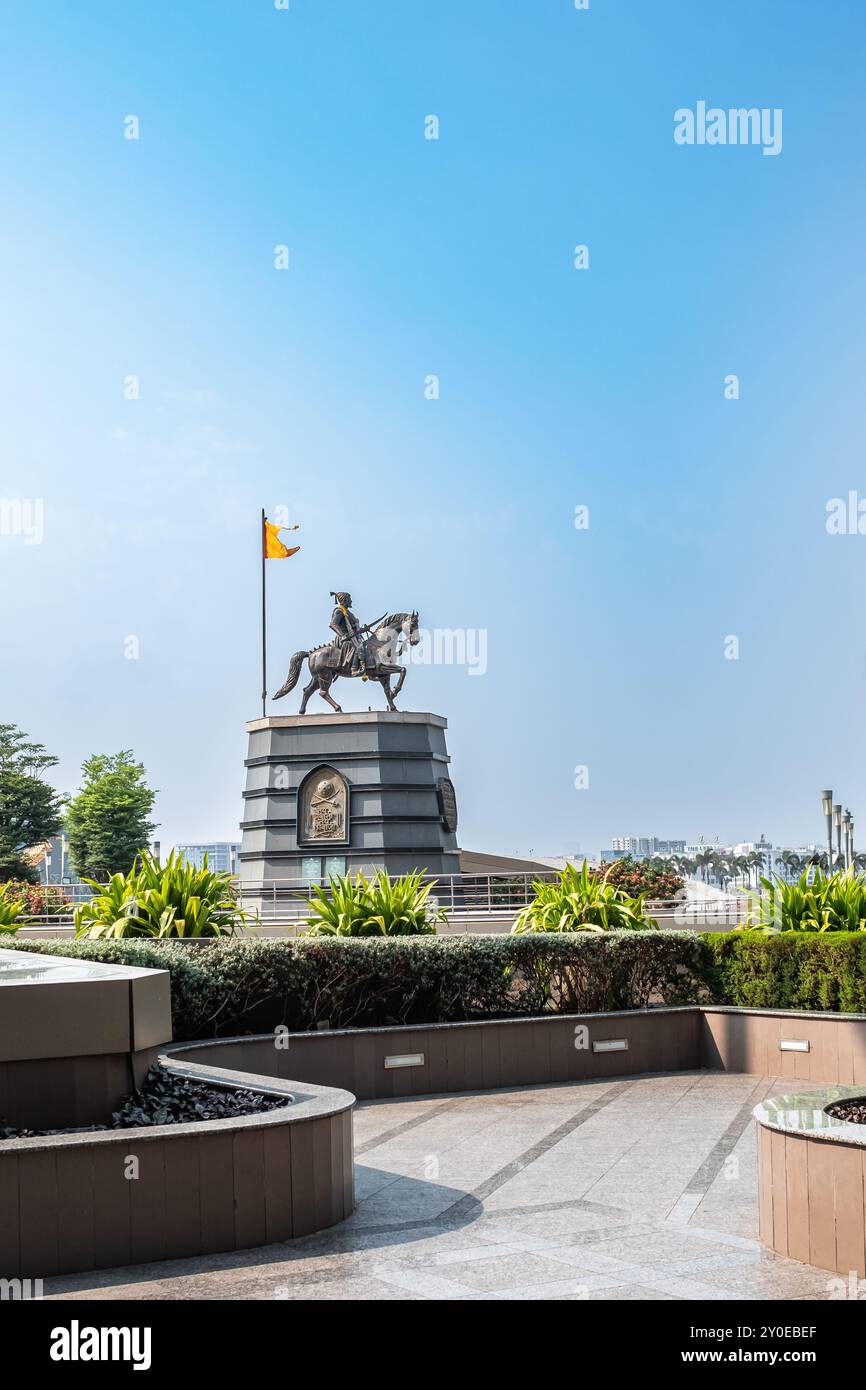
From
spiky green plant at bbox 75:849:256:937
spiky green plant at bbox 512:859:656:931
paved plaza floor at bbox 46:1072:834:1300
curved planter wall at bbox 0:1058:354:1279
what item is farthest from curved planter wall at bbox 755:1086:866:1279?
spiky green plant at bbox 512:859:656:931

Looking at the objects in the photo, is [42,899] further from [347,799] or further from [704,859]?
[704,859]

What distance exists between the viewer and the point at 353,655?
32.0 metres

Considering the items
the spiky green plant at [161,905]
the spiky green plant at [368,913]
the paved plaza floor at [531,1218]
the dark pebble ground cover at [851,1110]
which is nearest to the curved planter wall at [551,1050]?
the paved plaza floor at [531,1218]

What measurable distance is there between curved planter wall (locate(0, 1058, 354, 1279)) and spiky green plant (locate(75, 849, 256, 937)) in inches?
233

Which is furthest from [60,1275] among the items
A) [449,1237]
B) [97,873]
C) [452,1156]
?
[97,873]

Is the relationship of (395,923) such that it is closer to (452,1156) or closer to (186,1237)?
(452,1156)

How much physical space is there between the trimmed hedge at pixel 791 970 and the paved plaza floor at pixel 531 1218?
5.37ft

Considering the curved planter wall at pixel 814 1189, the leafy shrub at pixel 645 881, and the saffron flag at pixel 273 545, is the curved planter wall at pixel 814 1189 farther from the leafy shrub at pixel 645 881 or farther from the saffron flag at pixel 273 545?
the saffron flag at pixel 273 545

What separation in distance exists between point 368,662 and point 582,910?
58.9ft

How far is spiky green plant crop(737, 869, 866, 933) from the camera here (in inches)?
540

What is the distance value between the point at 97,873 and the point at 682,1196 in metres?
53.4

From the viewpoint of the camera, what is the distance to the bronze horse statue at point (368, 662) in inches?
1260

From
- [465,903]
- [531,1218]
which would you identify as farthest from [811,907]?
[465,903]
